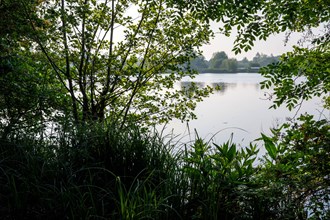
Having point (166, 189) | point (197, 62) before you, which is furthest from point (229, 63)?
point (166, 189)

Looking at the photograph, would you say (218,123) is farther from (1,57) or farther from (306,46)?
(1,57)

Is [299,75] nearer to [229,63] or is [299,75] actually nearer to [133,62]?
[133,62]

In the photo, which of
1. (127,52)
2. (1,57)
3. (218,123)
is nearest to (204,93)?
(127,52)

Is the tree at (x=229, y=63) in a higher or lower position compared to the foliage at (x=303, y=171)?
higher

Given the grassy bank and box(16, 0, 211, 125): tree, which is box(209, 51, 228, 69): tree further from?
the grassy bank

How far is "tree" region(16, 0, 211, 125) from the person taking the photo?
6.83 metres

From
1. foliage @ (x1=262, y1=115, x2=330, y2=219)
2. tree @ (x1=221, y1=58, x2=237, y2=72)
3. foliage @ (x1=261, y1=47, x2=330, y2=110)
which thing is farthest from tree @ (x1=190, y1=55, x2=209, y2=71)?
tree @ (x1=221, y1=58, x2=237, y2=72)

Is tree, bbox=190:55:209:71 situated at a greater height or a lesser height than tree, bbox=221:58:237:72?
greater

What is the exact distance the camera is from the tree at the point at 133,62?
6832 mm

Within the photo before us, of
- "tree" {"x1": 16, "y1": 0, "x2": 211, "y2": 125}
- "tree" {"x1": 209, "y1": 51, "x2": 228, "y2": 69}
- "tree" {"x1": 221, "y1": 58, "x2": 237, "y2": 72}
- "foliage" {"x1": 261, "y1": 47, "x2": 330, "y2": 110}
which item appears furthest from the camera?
"tree" {"x1": 221, "y1": 58, "x2": 237, "y2": 72}

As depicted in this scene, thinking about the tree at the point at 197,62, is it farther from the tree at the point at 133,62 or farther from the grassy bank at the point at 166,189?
the grassy bank at the point at 166,189

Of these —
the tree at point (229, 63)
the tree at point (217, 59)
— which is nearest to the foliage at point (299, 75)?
the tree at point (217, 59)

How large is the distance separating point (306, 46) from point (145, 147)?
2523 mm

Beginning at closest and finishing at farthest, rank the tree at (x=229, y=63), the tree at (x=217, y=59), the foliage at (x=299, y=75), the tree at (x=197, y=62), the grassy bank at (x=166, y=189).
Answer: the grassy bank at (x=166, y=189) < the foliage at (x=299, y=75) < the tree at (x=197, y=62) < the tree at (x=217, y=59) < the tree at (x=229, y=63)
